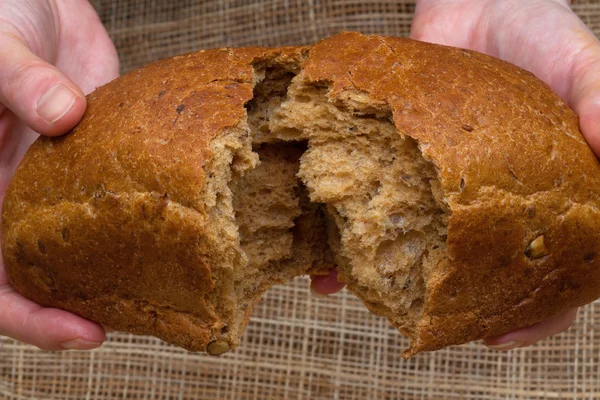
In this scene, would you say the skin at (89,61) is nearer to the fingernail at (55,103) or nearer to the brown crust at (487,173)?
the fingernail at (55,103)

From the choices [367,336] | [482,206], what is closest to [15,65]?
[482,206]

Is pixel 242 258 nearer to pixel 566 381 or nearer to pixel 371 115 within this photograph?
pixel 371 115

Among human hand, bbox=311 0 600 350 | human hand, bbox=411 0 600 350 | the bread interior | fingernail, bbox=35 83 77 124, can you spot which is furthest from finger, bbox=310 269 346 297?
fingernail, bbox=35 83 77 124

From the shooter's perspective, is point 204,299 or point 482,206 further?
point 204,299

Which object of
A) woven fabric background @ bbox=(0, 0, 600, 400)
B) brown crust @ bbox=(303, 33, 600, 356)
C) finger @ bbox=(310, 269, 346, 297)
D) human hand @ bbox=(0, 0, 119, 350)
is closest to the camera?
brown crust @ bbox=(303, 33, 600, 356)

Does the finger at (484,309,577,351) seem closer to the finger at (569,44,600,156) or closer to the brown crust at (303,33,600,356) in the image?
the brown crust at (303,33,600,356)

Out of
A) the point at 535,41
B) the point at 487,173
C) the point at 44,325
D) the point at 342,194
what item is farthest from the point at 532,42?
the point at 44,325

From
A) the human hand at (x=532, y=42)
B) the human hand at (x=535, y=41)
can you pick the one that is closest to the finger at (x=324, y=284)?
the human hand at (x=532, y=42)

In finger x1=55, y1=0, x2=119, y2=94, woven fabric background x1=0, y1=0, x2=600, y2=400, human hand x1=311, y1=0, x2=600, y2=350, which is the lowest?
woven fabric background x1=0, y1=0, x2=600, y2=400

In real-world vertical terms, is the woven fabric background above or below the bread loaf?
below
